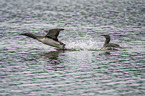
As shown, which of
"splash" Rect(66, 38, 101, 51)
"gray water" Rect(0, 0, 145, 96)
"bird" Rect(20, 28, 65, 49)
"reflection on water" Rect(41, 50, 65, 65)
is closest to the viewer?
"gray water" Rect(0, 0, 145, 96)

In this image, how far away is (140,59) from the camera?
21828mm

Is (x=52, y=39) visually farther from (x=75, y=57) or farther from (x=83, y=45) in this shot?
(x=75, y=57)

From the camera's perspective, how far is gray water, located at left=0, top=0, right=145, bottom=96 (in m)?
16.2

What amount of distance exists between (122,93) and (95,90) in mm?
1247

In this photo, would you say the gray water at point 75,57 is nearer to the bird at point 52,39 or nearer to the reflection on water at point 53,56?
the reflection on water at point 53,56

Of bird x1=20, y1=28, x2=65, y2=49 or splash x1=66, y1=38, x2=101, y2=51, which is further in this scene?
splash x1=66, y1=38, x2=101, y2=51

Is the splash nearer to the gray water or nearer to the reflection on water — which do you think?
the gray water

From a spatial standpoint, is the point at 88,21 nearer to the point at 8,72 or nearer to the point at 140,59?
the point at 140,59

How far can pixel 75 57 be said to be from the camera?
22625mm

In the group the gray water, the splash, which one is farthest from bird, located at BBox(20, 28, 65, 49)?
the splash

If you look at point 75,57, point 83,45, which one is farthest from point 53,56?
point 83,45

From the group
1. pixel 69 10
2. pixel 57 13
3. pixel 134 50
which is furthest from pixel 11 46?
pixel 69 10

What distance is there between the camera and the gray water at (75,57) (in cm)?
1622

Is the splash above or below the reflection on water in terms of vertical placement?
above
